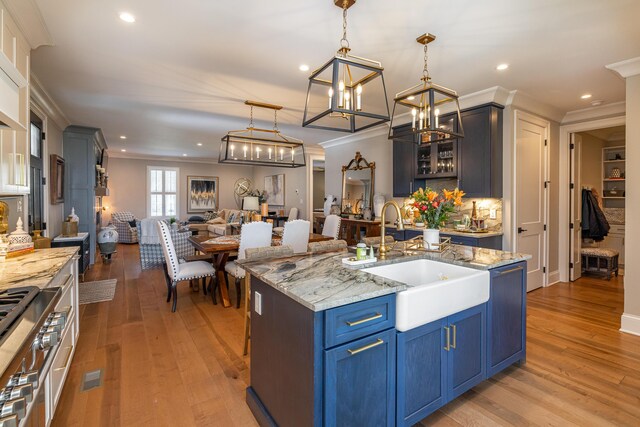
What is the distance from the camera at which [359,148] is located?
21.0 ft

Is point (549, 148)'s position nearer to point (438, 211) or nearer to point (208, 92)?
point (438, 211)

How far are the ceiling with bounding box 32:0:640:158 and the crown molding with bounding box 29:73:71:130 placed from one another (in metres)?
0.10

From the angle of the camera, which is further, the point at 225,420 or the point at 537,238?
the point at 537,238

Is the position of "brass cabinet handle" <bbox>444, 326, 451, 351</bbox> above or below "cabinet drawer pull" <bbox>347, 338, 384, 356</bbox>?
below

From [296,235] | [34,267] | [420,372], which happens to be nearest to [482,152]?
[296,235]

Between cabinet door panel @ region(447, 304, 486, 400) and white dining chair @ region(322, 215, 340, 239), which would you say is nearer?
cabinet door panel @ region(447, 304, 486, 400)

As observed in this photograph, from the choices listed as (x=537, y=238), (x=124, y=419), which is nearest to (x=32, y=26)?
(x=124, y=419)

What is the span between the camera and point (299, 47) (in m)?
2.85

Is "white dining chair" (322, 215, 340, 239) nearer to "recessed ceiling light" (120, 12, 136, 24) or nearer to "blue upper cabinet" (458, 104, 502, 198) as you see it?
"blue upper cabinet" (458, 104, 502, 198)

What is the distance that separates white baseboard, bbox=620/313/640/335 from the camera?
312 cm

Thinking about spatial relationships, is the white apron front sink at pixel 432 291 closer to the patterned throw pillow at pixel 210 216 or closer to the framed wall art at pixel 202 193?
the patterned throw pillow at pixel 210 216

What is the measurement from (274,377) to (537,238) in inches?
177

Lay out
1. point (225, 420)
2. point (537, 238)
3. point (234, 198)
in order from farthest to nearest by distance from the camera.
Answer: point (234, 198) → point (537, 238) → point (225, 420)

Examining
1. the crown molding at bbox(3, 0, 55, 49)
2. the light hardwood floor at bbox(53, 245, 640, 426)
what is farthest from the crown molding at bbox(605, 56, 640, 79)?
the crown molding at bbox(3, 0, 55, 49)
